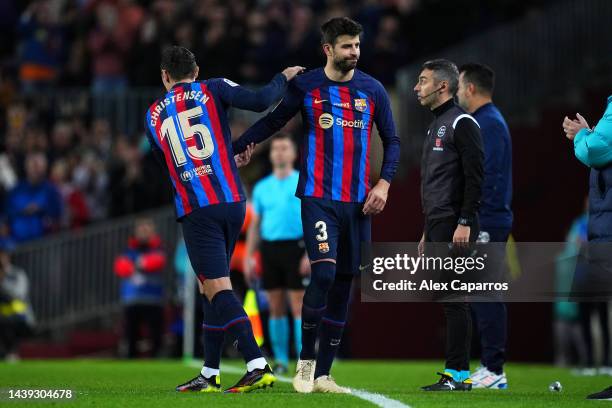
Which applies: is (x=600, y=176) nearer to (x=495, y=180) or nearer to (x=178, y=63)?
(x=495, y=180)

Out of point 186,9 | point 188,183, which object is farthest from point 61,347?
point 188,183

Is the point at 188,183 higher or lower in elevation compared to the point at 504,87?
lower

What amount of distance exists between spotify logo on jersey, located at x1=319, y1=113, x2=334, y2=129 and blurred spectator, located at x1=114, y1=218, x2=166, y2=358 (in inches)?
335

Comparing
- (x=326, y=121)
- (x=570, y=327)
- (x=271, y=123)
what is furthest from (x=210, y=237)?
(x=570, y=327)

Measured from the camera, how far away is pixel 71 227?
60.7 ft

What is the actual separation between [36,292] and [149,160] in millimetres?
2416

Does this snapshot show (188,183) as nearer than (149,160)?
Yes

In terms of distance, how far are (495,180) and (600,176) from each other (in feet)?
5.10

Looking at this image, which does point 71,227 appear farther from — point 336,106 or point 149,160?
point 336,106

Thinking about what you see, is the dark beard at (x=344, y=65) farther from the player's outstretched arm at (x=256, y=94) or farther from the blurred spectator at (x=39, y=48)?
the blurred spectator at (x=39, y=48)

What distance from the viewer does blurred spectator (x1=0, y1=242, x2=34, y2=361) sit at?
15928 millimetres

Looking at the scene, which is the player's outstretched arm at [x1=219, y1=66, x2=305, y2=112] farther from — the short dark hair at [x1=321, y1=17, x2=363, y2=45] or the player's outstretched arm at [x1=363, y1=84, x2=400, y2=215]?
the player's outstretched arm at [x1=363, y1=84, x2=400, y2=215]

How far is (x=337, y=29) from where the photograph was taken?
8.01m

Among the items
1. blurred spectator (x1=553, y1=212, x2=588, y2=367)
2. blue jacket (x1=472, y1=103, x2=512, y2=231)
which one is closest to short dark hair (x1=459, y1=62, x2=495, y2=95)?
blue jacket (x1=472, y1=103, x2=512, y2=231)
